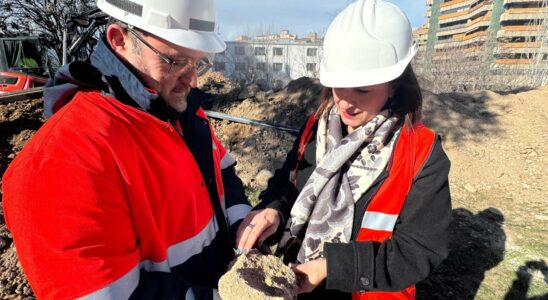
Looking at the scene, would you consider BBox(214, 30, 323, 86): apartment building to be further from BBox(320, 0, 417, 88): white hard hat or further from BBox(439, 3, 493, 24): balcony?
BBox(439, 3, 493, 24): balcony

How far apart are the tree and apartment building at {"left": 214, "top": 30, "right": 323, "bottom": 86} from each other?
9.26 m

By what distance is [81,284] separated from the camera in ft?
3.05

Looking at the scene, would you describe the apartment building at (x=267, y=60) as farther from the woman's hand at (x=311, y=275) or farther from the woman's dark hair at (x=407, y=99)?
the woman's hand at (x=311, y=275)

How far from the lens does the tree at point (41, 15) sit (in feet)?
67.3

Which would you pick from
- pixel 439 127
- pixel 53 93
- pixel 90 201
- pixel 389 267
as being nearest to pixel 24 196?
pixel 90 201

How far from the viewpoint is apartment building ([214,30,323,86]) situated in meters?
27.7

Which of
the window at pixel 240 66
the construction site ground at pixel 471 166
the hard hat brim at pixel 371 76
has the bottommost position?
the construction site ground at pixel 471 166

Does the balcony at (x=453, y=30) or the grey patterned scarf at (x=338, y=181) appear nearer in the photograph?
the grey patterned scarf at (x=338, y=181)

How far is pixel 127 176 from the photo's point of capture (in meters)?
1.07

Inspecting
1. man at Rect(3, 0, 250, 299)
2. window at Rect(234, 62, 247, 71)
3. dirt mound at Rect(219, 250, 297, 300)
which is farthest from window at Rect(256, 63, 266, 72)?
dirt mound at Rect(219, 250, 297, 300)

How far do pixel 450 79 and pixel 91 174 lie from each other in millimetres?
19849

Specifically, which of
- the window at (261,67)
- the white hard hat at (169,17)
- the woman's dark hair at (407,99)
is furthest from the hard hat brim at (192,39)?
the window at (261,67)

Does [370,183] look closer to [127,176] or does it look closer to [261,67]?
[127,176]

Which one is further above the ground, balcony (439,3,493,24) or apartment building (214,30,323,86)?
balcony (439,3,493,24)
